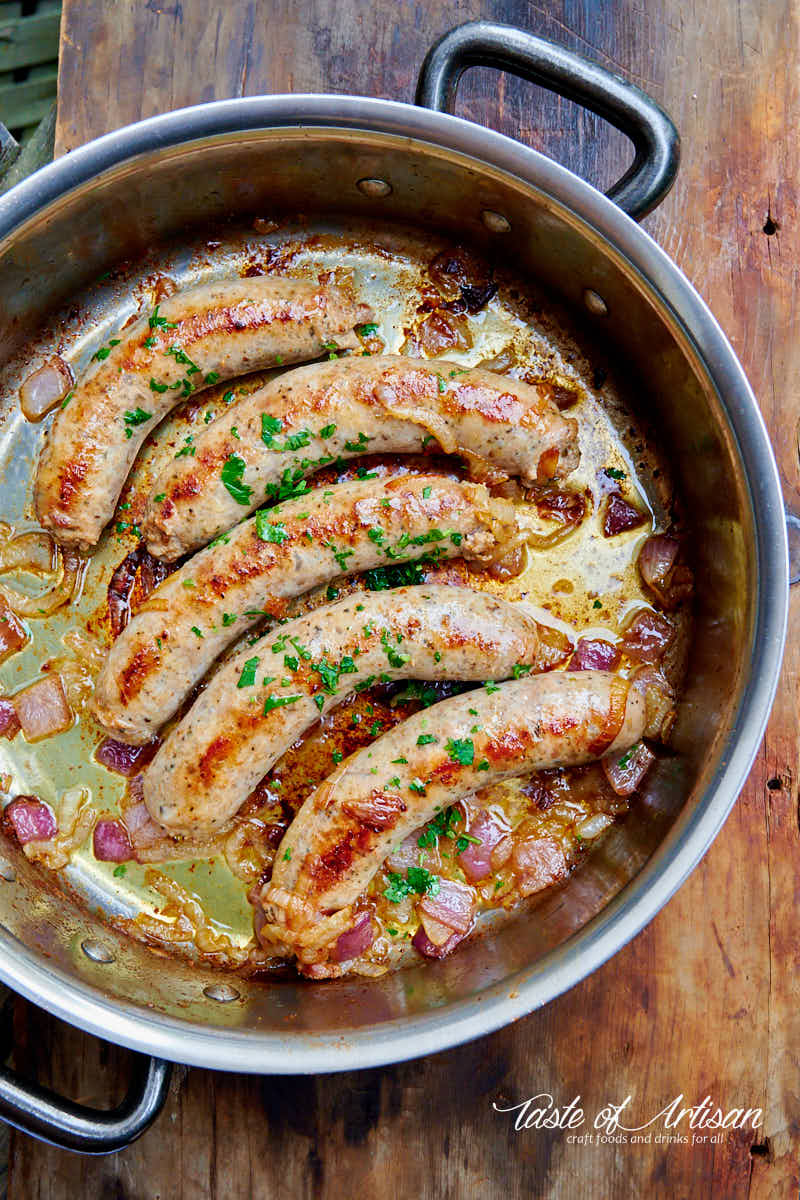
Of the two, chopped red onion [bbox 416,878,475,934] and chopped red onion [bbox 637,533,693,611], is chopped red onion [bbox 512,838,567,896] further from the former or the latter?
chopped red onion [bbox 637,533,693,611]

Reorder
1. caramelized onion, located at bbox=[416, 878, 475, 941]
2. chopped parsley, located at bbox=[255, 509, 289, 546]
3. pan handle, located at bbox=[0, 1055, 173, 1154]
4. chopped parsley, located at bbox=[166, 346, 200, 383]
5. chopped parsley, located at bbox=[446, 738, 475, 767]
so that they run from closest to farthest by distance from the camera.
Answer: pan handle, located at bbox=[0, 1055, 173, 1154] < chopped parsley, located at bbox=[446, 738, 475, 767] < chopped parsley, located at bbox=[255, 509, 289, 546] < chopped parsley, located at bbox=[166, 346, 200, 383] < caramelized onion, located at bbox=[416, 878, 475, 941]

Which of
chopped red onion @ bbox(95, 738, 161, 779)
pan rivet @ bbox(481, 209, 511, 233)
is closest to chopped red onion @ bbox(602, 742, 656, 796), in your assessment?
chopped red onion @ bbox(95, 738, 161, 779)

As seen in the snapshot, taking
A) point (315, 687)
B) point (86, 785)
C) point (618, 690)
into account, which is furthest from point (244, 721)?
point (618, 690)

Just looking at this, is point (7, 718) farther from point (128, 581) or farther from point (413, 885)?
point (413, 885)

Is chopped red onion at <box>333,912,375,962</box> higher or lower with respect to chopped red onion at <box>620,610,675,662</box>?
lower

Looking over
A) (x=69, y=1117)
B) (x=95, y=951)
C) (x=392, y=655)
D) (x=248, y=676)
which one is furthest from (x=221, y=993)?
(x=392, y=655)

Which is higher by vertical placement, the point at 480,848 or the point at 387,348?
the point at 387,348

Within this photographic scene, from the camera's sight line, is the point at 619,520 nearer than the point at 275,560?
No
